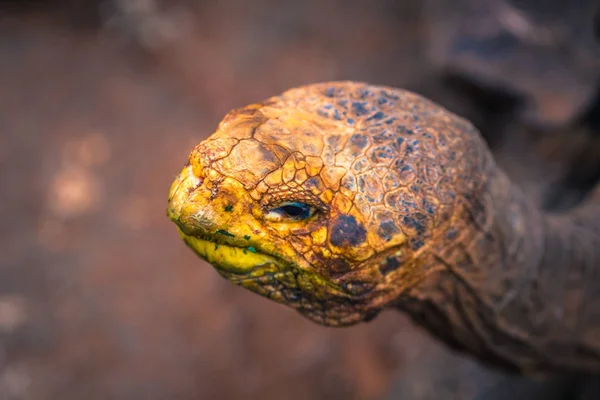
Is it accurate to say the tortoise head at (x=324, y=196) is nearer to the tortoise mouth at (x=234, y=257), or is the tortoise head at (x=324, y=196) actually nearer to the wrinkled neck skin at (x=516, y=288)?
the tortoise mouth at (x=234, y=257)

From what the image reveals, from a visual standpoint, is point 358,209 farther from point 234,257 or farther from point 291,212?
point 234,257

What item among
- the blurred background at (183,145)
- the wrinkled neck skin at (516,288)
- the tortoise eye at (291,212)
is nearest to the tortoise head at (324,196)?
the tortoise eye at (291,212)

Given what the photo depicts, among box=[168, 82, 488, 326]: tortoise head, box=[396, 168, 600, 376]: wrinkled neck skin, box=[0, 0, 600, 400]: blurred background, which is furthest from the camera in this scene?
box=[0, 0, 600, 400]: blurred background

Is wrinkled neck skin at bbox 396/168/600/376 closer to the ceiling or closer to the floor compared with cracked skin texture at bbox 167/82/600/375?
closer to the floor

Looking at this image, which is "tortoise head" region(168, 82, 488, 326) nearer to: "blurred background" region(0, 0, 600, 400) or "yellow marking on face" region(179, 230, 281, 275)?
"yellow marking on face" region(179, 230, 281, 275)

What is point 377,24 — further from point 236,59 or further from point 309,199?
point 309,199

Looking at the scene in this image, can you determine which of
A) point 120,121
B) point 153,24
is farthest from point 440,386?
point 153,24

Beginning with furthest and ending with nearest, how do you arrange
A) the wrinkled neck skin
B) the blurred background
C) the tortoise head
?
the blurred background < the wrinkled neck skin < the tortoise head

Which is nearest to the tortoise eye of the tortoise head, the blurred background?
the tortoise head
